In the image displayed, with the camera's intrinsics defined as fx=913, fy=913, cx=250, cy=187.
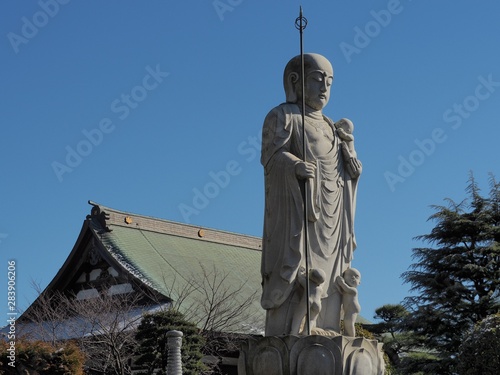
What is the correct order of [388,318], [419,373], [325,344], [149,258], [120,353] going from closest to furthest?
[325,344], [120,353], [419,373], [149,258], [388,318]

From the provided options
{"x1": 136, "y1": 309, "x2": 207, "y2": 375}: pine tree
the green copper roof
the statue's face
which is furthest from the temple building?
the statue's face

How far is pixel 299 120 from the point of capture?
35.7 feet

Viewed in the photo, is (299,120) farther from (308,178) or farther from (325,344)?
(325,344)

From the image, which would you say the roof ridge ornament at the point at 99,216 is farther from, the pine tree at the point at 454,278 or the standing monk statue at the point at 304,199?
the standing monk statue at the point at 304,199

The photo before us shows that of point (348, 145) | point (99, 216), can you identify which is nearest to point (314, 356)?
point (348, 145)

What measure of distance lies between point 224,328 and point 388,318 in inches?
399

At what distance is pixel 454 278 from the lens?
2541 cm

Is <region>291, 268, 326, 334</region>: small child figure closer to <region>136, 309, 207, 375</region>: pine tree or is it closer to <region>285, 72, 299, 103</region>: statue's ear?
<region>285, 72, 299, 103</region>: statue's ear

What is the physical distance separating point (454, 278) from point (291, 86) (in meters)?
15.6

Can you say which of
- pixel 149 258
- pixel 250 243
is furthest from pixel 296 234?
pixel 250 243

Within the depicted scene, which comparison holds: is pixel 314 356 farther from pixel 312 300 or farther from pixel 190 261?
pixel 190 261

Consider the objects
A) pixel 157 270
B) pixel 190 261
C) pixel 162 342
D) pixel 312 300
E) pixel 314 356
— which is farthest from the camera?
pixel 190 261

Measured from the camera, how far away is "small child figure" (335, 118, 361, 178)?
1116 cm

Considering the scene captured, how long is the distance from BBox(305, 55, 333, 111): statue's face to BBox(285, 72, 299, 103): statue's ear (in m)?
0.14
